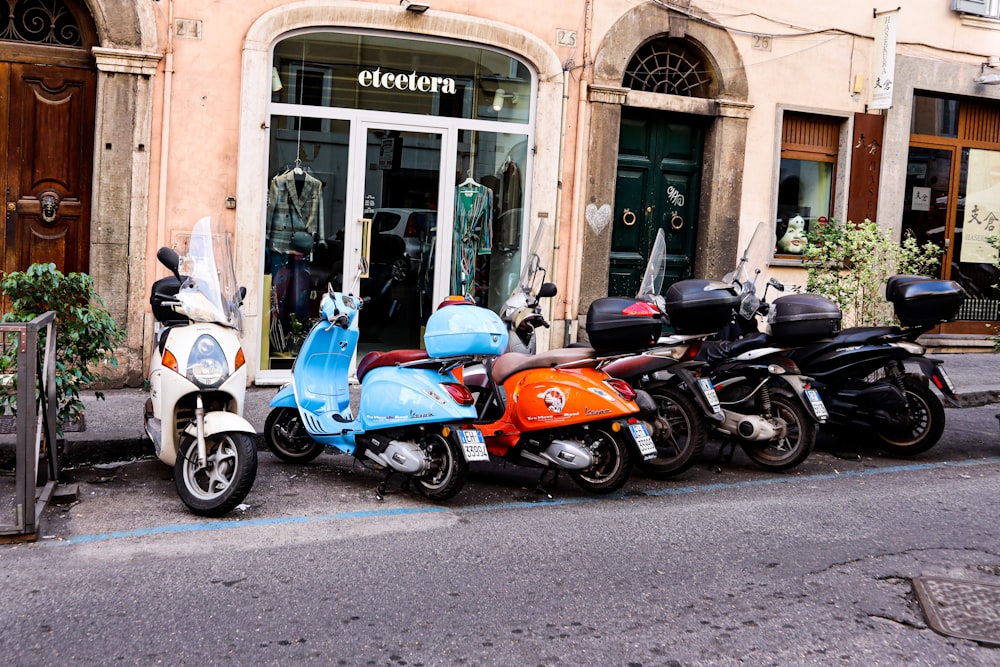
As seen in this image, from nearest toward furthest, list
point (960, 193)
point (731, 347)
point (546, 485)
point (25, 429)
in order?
point (25, 429) < point (546, 485) < point (731, 347) < point (960, 193)

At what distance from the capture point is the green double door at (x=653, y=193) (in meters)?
12.0

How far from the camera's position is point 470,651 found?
416cm

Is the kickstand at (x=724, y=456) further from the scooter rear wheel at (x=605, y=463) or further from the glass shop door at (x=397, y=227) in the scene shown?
the glass shop door at (x=397, y=227)

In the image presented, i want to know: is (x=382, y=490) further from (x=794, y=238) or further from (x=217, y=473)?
(x=794, y=238)

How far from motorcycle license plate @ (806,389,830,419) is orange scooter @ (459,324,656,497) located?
51.4 inches

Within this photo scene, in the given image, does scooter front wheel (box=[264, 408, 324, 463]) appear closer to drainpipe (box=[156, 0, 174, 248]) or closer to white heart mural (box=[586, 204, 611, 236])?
drainpipe (box=[156, 0, 174, 248])

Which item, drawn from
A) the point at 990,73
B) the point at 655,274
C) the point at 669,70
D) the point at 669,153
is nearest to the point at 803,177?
the point at 669,153

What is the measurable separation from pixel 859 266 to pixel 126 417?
21.6 feet

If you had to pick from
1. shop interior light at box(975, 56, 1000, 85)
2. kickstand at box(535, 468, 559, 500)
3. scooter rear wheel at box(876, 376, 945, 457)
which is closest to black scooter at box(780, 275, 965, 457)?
scooter rear wheel at box(876, 376, 945, 457)

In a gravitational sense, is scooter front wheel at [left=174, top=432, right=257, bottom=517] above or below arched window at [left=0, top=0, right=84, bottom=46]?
below

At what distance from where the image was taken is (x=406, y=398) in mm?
6359

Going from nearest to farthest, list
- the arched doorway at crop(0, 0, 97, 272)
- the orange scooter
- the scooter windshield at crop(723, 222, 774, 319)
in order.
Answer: the orange scooter < the scooter windshield at crop(723, 222, 774, 319) < the arched doorway at crop(0, 0, 97, 272)

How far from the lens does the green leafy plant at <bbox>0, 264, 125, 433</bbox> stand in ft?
21.5

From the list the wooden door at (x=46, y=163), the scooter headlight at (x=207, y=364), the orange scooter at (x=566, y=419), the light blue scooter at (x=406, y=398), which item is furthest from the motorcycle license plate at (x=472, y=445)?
the wooden door at (x=46, y=163)
